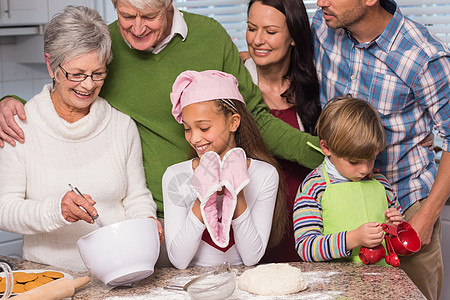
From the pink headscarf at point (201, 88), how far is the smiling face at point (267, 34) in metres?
0.27

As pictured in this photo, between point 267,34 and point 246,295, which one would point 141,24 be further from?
point 246,295

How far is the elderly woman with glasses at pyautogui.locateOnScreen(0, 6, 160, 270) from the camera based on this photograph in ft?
5.31

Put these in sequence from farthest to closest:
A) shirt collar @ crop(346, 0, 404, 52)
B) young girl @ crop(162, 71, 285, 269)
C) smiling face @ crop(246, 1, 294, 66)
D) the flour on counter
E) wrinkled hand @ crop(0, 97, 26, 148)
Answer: smiling face @ crop(246, 1, 294, 66) → shirt collar @ crop(346, 0, 404, 52) → wrinkled hand @ crop(0, 97, 26, 148) → young girl @ crop(162, 71, 285, 269) → the flour on counter

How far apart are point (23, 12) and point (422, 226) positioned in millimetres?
1818

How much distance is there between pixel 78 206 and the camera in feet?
4.77

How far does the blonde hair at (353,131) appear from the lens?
5.24 feet

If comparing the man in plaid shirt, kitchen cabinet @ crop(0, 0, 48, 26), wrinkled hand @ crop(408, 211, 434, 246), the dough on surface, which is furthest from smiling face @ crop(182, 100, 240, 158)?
kitchen cabinet @ crop(0, 0, 48, 26)

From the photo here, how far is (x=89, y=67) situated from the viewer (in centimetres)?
164

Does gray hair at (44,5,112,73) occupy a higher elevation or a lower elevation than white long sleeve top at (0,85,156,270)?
higher

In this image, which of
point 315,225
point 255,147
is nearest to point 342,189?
point 315,225

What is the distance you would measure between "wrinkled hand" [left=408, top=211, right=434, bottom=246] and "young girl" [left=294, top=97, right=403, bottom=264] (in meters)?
0.14

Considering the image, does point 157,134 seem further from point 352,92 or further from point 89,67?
point 352,92

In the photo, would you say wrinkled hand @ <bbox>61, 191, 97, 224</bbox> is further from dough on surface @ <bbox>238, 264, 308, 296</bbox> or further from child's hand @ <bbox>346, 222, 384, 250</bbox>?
child's hand @ <bbox>346, 222, 384, 250</bbox>

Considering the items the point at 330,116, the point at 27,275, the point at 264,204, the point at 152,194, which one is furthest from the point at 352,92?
the point at 27,275
